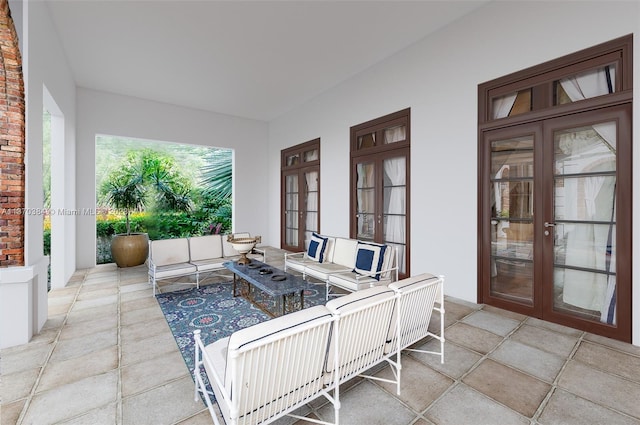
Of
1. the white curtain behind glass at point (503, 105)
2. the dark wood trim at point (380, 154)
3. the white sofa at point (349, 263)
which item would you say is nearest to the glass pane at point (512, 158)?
the white curtain behind glass at point (503, 105)

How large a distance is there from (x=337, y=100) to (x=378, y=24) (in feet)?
6.59

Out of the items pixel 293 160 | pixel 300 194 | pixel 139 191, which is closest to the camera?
pixel 139 191

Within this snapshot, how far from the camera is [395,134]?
468 cm

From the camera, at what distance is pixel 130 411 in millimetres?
1756

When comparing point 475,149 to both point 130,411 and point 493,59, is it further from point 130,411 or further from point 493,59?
point 130,411

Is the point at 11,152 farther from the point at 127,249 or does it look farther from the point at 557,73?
the point at 557,73

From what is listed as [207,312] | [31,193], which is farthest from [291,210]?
[31,193]

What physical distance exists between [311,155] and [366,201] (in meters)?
2.14

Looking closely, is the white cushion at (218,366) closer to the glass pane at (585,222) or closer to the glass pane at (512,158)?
the glass pane at (585,222)

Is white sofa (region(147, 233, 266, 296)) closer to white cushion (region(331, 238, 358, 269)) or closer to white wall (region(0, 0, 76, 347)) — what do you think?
white wall (region(0, 0, 76, 347))

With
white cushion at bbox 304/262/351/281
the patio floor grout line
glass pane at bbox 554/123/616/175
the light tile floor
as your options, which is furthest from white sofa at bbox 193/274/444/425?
glass pane at bbox 554/123/616/175

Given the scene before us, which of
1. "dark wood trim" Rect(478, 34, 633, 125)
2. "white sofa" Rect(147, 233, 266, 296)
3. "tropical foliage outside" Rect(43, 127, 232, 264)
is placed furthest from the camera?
"tropical foliage outside" Rect(43, 127, 232, 264)

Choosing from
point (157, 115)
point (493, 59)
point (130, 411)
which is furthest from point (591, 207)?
point (157, 115)

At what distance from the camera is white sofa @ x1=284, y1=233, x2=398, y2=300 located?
12.0ft
